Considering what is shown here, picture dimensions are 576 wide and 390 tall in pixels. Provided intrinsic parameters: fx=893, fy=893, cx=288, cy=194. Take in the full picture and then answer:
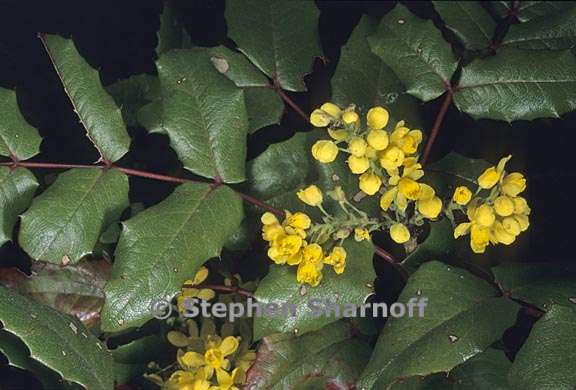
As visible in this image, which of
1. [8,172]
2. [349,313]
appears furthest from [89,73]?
[349,313]

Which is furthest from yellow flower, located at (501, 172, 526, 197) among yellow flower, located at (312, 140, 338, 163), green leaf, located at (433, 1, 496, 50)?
green leaf, located at (433, 1, 496, 50)

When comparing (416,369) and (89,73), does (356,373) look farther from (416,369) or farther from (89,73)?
(89,73)

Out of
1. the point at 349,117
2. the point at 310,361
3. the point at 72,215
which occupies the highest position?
the point at 349,117

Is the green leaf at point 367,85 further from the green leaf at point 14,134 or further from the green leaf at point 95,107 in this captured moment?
the green leaf at point 14,134

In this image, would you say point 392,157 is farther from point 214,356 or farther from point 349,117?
point 214,356

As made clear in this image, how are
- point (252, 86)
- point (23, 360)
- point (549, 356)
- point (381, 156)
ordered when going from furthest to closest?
point (252, 86) → point (23, 360) → point (381, 156) → point (549, 356)

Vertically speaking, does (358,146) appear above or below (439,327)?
above

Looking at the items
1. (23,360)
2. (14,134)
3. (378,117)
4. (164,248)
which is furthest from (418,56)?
(23,360)
